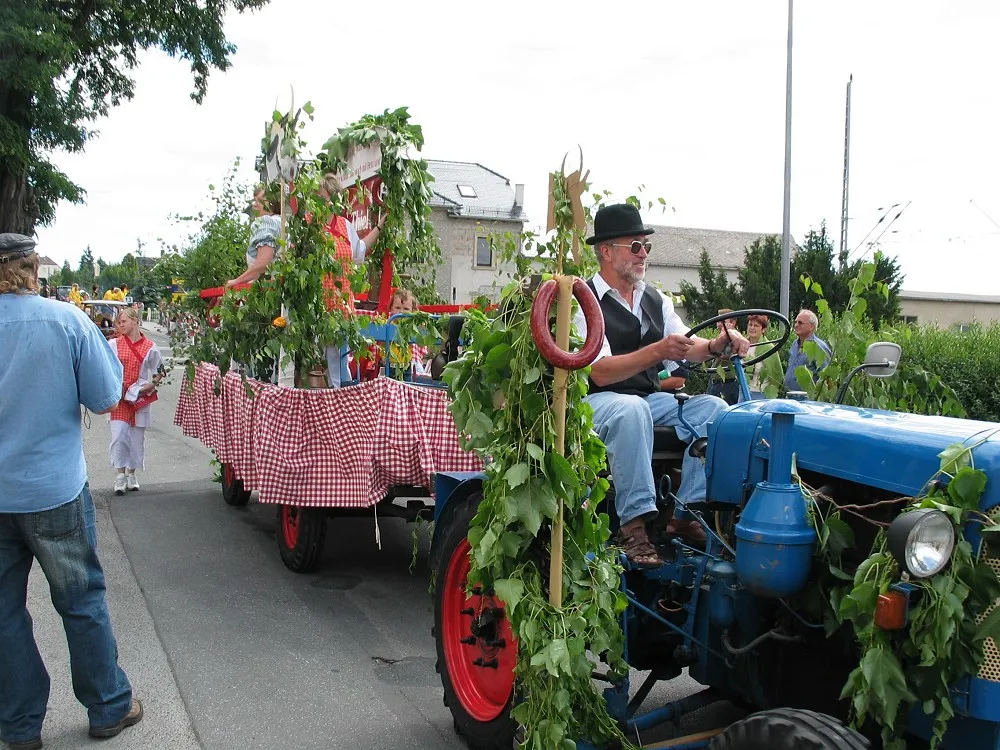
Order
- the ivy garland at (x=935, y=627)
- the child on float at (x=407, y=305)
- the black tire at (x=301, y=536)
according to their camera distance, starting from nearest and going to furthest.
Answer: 1. the ivy garland at (x=935, y=627)
2. the black tire at (x=301, y=536)
3. the child on float at (x=407, y=305)

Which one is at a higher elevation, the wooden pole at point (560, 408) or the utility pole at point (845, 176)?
the utility pole at point (845, 176)

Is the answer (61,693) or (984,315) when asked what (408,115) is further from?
(984,315)

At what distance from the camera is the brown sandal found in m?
3.07

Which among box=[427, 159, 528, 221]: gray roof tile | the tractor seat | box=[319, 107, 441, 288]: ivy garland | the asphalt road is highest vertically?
box=[427, 159, 528, 221]: gray roof tile

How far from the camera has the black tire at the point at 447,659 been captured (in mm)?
3186

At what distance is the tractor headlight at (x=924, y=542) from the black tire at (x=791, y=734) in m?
0.42

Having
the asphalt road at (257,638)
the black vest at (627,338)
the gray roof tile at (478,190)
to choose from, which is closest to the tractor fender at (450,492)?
the black vest at (627,338)

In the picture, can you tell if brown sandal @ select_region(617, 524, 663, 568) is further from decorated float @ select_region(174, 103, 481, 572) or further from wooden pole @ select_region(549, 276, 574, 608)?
decorated float @ select_region(174, 103, 481, 572)

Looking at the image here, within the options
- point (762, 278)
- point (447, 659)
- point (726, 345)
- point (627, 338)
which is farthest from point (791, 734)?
point (762, 278)

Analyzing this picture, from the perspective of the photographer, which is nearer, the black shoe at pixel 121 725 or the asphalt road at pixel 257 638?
the black shoe at pixel 121 725

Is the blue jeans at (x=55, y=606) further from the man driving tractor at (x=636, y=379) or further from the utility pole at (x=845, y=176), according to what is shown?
the utility pole at (x=845, y=176)

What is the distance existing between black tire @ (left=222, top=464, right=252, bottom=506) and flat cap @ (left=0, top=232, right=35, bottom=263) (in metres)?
4.33

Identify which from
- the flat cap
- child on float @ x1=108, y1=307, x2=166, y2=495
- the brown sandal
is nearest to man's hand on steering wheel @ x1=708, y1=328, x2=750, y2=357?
the brown sandal

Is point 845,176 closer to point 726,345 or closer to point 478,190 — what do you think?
point 726,345
